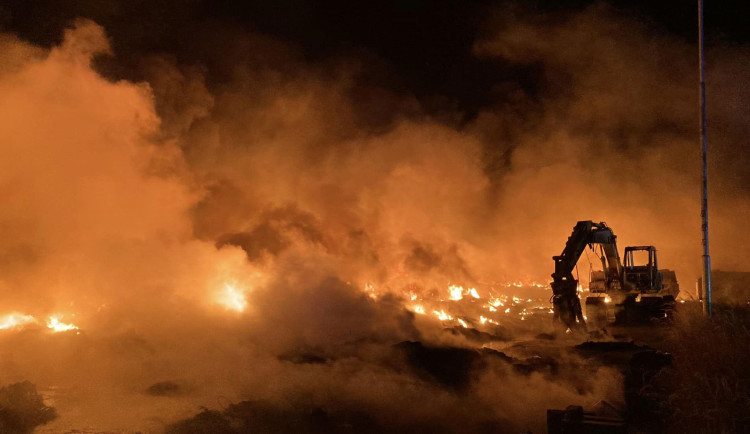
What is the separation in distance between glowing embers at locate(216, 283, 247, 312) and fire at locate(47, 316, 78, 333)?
2.94m

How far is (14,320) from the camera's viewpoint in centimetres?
1245

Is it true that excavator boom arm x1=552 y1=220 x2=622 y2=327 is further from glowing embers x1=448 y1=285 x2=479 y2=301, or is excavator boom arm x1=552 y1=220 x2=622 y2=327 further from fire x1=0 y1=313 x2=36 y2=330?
fire x1=0 y1=313 x2=36 y2=330

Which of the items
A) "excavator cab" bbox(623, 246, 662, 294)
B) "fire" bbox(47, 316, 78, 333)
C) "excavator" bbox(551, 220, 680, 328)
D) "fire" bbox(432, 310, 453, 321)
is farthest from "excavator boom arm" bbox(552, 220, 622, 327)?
"fire" bbox(47, 316, 78, 333)

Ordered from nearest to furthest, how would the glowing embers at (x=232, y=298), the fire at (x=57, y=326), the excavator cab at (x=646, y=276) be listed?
the fire at (x=57, y=326) → the glowing embers at (x=232, y=298) → the excavator cab at (x=646, y=276)

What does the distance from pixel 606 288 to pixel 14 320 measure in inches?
678

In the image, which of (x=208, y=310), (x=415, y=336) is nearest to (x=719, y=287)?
(x=415, y=336)

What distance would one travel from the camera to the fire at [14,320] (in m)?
12.2

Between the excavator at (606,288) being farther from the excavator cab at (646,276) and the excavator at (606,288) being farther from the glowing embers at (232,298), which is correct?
the glowing embers at (232,298)

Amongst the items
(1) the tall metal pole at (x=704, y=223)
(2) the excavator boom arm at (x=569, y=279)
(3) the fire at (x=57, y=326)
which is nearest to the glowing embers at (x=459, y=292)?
(2) the excavator boom arm at (x=569, y=279)

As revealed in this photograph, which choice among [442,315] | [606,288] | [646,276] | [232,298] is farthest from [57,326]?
[646,276]

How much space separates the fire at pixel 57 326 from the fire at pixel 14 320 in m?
0.33

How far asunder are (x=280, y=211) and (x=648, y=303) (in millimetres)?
12164

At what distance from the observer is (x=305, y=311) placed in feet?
42.8

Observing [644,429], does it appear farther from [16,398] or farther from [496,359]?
[16,398]
